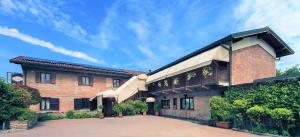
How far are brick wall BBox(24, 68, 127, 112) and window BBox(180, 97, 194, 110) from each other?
12.9m

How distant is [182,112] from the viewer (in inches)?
1059

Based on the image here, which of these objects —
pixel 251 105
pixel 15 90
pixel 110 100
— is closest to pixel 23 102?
pixel 15 90

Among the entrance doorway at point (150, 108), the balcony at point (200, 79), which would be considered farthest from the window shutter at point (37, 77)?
the balcony at point (200, 79)

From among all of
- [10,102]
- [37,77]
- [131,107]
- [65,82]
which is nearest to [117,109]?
[131,107]

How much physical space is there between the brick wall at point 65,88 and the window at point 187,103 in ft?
42.2

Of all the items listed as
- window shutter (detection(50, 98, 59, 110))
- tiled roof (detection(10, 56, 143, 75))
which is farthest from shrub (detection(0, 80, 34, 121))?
window shutter (detection(50, 98, 59, 110))

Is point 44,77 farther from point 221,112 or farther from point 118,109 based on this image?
point 221,112

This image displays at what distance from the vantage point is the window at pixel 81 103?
31323 mm

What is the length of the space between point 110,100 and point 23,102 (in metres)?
15.0

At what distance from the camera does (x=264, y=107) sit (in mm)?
14625

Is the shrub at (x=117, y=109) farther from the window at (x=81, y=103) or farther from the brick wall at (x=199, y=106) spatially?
the brick wall at (x=199, y=106)

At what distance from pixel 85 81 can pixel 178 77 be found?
1382 centimetres

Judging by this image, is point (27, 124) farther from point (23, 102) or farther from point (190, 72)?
point (190, 72)

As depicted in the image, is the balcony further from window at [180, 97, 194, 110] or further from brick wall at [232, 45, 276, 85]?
window at [180, 97, 194, 110]
